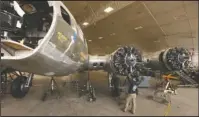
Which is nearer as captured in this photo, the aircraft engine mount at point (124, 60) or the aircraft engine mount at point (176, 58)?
the aircraft engine mount at point (124, 60)

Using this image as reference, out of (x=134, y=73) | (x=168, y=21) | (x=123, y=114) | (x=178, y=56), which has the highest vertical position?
(x=168, y=21)

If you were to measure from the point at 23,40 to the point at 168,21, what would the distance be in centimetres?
1005

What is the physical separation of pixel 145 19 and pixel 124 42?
23.8 ft

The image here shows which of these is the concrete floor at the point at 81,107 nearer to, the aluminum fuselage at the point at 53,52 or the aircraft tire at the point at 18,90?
the aircraft tire at the point at 18,90

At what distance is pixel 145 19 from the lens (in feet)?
37.1

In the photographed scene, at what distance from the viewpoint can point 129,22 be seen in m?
12.2

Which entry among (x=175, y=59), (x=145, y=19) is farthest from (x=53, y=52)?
(x=145, y=19)

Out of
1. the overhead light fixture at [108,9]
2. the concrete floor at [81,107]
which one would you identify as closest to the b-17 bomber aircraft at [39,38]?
the concrete floor at [81,107]

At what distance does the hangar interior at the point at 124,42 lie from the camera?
5.16m

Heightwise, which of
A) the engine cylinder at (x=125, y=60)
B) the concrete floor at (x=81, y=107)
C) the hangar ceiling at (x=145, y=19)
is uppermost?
the hangar ceiling at (x=145, y=19)

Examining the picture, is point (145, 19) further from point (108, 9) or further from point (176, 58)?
point (176, 58)

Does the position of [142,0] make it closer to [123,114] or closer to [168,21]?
[168,21]

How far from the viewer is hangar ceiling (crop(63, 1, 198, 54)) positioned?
934cm

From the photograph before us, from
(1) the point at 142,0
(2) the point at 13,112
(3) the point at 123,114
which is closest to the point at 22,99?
(2) the point at 13,112
